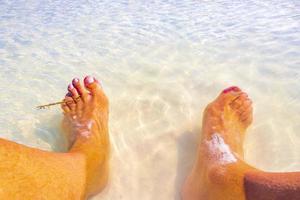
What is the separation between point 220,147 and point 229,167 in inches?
11.9

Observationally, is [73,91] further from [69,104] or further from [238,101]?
[238,101]

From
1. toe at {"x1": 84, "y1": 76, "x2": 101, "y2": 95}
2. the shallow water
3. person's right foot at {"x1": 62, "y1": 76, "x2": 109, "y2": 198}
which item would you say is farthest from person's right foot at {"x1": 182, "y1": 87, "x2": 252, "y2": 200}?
toe at {"x1": 84, "y1": 76, "x2": 101, "y2": 95}

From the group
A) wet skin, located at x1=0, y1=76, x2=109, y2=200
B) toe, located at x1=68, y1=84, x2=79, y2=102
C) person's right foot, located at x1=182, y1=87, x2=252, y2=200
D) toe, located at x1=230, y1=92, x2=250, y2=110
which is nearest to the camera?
wet skin, located at x1=0, y1=76, x2=109, y2=200

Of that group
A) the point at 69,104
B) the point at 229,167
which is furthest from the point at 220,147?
the point at 69,104

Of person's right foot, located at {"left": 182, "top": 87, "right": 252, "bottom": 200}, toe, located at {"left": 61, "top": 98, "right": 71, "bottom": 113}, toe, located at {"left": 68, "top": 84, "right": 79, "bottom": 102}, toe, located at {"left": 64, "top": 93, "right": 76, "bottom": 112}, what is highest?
toe, located at {"left": 68, "top": 84, "right": 79, "bottom": 102}

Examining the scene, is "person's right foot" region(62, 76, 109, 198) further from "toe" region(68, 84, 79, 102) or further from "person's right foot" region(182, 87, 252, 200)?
"person's right foot" region(182, 87, 252, 200)

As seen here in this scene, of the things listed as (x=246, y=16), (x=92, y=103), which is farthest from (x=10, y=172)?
(x=246, y=16)

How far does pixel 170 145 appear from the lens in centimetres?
288

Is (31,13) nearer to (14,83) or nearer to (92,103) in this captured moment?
(14,83)

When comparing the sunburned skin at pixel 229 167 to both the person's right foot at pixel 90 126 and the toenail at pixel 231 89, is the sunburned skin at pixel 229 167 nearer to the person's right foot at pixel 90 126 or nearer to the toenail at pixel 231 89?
the toenail at pixel 231 89

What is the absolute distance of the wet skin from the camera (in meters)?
1.88

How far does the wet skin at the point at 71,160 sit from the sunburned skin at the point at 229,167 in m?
0.68

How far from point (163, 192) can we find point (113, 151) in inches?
21.4

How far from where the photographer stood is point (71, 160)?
231 cm
